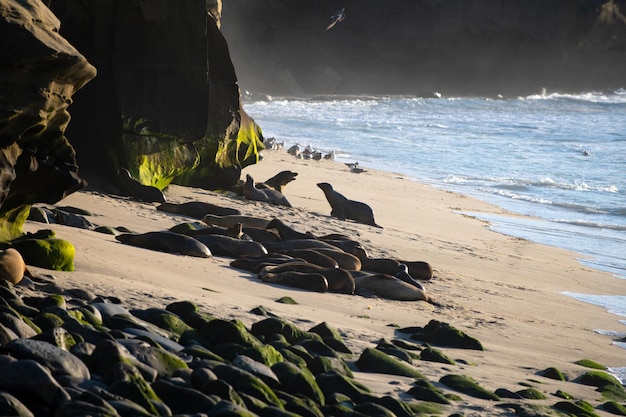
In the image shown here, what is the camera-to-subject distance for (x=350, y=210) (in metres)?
10.2

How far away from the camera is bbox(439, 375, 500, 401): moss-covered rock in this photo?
4211 mm

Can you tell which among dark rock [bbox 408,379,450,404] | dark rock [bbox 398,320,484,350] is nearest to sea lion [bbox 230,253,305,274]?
dark rock [bbox 398,320,484,350]

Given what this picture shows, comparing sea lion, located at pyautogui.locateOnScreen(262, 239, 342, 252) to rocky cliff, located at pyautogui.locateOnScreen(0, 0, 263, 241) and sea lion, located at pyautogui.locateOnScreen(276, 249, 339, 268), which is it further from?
rocky cliff, located at pyautogui.locateOnScreen(0, 0, 263, 241)

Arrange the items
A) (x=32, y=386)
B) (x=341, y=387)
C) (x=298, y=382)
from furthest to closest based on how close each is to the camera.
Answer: (x=341, y=387) → (x=298, y=382) → (x=32, y=386)

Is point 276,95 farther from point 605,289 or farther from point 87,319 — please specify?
point 87,319

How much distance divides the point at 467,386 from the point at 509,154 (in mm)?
18487

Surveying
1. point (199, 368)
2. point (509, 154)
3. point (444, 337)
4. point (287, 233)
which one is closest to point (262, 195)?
point (287, 233)

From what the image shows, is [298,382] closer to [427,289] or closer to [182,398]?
[182,398]

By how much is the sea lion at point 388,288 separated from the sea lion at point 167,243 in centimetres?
109

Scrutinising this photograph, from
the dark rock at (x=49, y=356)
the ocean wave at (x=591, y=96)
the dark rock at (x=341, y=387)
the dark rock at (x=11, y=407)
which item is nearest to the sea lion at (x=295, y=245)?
the dark rock at (x=341, y=387)

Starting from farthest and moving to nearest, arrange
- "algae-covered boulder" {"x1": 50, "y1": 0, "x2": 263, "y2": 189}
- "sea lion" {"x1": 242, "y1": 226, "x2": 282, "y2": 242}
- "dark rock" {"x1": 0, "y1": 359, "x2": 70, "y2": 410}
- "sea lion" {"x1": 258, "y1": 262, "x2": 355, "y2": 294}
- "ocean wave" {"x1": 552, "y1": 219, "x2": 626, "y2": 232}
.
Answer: "ocean wave" {"x1": 552, "y1": 219, "x2": 626, "y2": 232} < "algae-covered boulder" {"x1": 50, "y1": 0, "x2": 263, "y2": 189} < "sea lion" {"x1": 242, "y1": 226, "x2": 282, "y2": 242} < "sea lion" {"x1": 258, "y1": 262, "x2": 355, "y2": 294} < "dark rock" {"x1": 0, "y1": 359, "x2": 70, "y2": 410}

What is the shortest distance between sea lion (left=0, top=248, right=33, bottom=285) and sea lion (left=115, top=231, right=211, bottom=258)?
189 cm

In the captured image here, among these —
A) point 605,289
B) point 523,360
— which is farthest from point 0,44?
point 605,289

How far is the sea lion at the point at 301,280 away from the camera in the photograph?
6.04 meters
